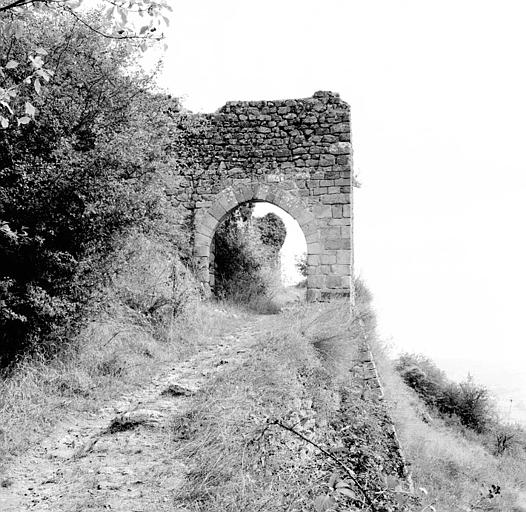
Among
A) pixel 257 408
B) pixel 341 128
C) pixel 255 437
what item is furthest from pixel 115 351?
pixel 341 128

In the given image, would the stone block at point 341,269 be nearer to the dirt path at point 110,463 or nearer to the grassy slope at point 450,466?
the grassy slope at point 450,466

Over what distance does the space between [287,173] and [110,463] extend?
9.05 m

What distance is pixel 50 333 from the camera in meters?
6.32

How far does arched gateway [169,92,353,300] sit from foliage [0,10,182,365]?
563 cm

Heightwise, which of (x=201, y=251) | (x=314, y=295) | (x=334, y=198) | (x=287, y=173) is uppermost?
(x=287, y=173)

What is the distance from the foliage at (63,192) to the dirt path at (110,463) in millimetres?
1208

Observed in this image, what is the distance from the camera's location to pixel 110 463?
4.59m

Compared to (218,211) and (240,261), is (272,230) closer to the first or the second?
(240,261)

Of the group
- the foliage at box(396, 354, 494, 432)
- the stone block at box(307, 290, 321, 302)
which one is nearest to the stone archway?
the stone block at box(307, 290, 321, 302)

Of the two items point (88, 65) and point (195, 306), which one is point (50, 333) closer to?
point (88, 65)

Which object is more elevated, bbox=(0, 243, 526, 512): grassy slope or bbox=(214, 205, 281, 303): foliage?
bbox=(214, 205, 281, 303): foliage

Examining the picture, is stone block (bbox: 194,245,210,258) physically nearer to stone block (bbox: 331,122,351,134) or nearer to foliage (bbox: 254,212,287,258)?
stone block (bbox: 331,122,351,134)

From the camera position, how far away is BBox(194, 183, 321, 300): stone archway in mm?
12516

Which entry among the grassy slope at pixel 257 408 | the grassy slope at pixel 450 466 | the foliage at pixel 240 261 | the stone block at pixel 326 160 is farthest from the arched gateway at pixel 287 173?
the grassy slope at pixel 450 466
